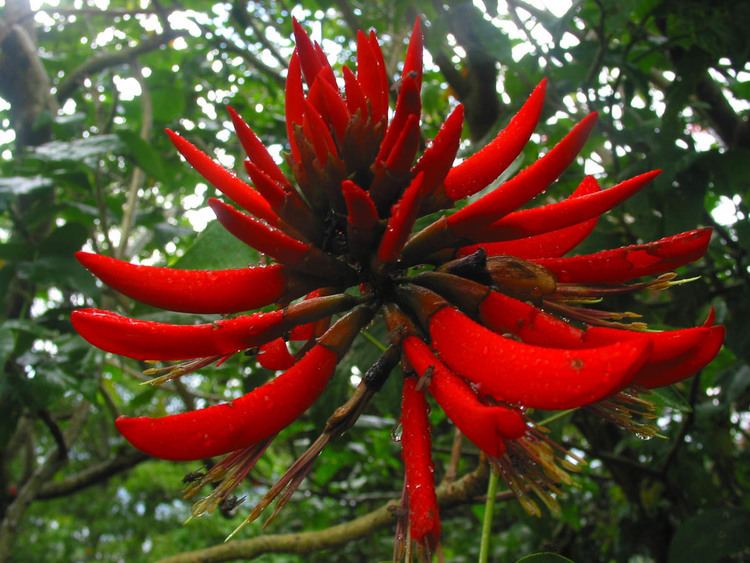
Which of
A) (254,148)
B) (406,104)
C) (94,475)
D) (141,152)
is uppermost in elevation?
(141,152)

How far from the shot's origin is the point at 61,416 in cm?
275

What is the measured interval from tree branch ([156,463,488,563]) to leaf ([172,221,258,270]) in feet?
2.02

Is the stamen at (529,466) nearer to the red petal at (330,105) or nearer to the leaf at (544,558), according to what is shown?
the leaf at (544,558)

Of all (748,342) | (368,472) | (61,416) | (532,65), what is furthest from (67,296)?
(748,342)

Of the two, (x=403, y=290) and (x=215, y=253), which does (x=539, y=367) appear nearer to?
(x=403, y=290)

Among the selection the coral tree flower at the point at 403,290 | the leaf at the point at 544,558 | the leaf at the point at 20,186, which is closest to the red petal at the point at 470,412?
the coral tree flower at the point at 403,290

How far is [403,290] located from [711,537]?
1.17m

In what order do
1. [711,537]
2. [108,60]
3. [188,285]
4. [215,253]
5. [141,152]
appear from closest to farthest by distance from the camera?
1. [188,285]
2. [215,253]
3. [711,537]
4. [141,152]
5. [108,60]

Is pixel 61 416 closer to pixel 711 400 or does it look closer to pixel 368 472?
pixel 368 472

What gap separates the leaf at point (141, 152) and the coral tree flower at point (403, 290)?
121 cm

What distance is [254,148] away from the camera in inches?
31.4

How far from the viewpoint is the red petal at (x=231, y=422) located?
1.86 ft

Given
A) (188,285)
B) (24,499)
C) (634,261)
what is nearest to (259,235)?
(188,285)

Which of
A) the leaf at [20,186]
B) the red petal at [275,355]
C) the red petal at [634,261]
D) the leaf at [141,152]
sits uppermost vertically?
the leaf at [141,152]
